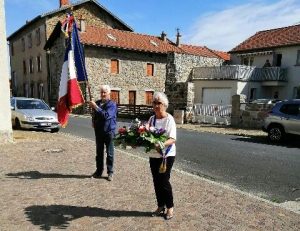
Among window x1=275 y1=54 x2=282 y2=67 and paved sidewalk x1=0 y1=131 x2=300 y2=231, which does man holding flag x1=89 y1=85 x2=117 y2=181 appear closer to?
paved sidewalk x1=0 y1=131 x2=300 y2=231

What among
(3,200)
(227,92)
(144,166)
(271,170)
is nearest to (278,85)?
(227,92)

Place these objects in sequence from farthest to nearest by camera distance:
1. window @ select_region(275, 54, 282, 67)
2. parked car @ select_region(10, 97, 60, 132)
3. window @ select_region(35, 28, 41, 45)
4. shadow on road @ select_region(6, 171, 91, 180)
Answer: window @ select_region(35, 28, 41, 45) → window @ select_region(275, 54, 282, 67) → parked car @ select_region(10, 97, 60, 132) → shadow on road @ select_region(6, 171, 91, 180)

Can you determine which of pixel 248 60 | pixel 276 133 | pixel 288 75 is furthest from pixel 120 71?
pixel 276 133

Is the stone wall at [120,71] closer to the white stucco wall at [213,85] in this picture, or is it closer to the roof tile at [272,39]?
the white stucco wall at [213,85]

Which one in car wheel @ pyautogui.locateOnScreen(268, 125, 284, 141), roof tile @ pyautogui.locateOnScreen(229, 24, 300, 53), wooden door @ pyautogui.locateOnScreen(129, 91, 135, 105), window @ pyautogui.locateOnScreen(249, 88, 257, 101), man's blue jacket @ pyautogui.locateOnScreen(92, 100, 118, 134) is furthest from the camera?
wooden door @ pyautogui.locateOnScreen(129, 91, 135, 105)

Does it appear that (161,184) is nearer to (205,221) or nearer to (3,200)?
(205,221)

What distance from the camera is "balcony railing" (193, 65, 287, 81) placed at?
2273 cm

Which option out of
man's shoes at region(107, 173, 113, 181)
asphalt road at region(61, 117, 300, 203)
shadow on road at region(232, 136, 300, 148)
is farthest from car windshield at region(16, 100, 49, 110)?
shadow on road at region(232, 136, 300, 148)

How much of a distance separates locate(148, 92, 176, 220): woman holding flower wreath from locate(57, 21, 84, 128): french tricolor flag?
202cm

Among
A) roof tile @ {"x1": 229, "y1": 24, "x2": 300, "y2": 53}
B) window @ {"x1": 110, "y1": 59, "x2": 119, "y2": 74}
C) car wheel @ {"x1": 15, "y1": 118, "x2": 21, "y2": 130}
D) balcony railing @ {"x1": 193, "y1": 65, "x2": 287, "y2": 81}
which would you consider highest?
roof tile @ {"x1": 229, "y1": 24, "x2": 300, "y2": 53}

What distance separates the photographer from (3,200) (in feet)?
14.4

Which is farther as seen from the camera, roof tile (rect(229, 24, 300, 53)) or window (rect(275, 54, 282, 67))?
window (rect(275, 54, 282, 67))

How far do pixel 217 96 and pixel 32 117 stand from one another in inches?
650

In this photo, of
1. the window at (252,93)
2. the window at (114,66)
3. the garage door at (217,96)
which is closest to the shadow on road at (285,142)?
the garage door at (217,96)
